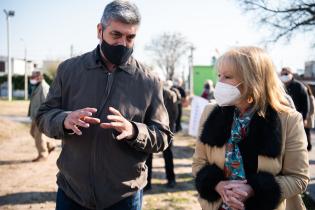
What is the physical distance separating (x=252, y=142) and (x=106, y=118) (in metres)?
0.88

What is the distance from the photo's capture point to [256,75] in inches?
83.8

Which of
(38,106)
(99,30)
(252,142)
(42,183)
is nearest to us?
(252,142)

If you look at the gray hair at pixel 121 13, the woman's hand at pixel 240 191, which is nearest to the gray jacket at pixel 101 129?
the gray hair at pixel 121 13

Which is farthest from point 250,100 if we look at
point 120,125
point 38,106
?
point 38,106

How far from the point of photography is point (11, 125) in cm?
1362

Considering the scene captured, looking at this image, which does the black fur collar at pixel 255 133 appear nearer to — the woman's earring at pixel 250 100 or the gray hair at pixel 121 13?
the woman's earring at pixel 250 100

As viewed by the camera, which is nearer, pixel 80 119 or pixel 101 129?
pixel 80 119

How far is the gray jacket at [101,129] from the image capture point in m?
2.23

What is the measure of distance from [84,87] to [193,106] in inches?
332

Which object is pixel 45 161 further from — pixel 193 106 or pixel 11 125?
pixel 11 125

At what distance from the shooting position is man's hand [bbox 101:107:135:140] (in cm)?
199

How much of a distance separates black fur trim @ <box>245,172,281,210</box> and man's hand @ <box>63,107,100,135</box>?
0.95 meters

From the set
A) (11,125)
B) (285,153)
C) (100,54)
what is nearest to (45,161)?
(11,125)

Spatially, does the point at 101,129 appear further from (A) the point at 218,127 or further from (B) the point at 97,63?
(A) the point at 218,127
